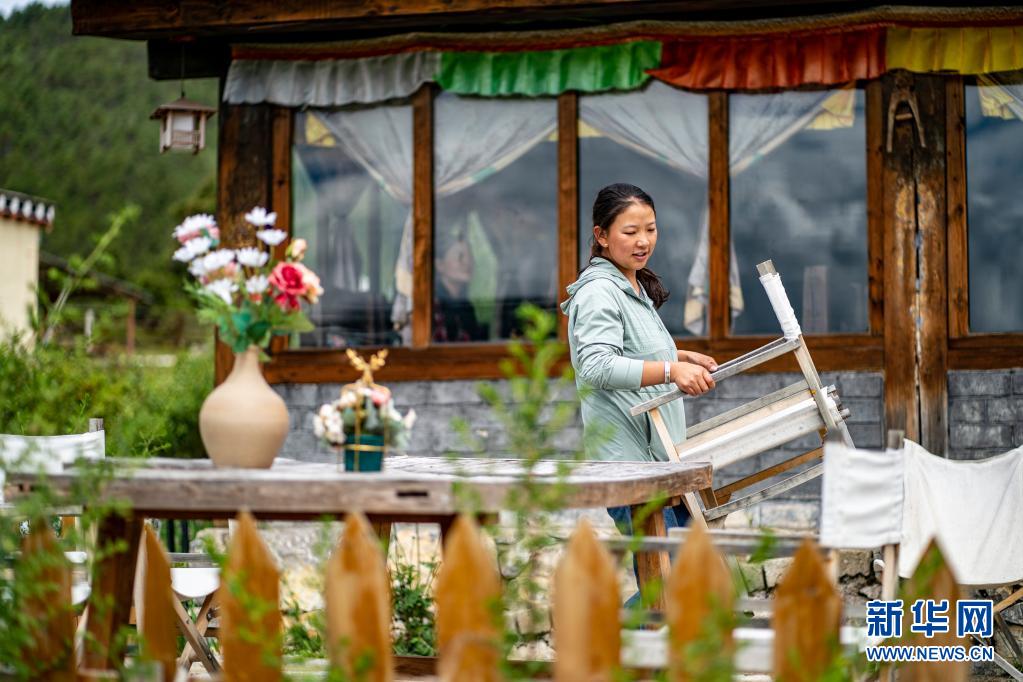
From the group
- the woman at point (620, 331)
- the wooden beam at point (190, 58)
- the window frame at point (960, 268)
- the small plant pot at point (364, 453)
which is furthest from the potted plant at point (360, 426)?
the wooden beam at point (190, 58)

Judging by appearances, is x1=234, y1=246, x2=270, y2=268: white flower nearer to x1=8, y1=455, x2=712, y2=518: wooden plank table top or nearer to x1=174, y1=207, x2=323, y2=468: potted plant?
x1=174, y1=207, x2=323, y2=468: potted plant

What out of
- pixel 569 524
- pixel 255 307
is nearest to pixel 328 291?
pixel 569 524

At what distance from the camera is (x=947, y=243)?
679 centimetres

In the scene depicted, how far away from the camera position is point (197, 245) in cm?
324

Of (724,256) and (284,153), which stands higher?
(284,153)

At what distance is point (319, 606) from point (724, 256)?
2.97m

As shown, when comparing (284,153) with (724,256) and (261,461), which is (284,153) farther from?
(261,461)

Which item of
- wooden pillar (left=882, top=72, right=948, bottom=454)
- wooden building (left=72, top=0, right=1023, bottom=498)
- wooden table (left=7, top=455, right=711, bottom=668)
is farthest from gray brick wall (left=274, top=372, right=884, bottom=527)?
wooden table (left=7, top=455, right=711, bottom=668)

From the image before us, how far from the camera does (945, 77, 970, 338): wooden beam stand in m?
6.76

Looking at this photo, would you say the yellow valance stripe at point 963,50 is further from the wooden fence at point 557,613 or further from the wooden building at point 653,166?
the wooden fence at point 557,613

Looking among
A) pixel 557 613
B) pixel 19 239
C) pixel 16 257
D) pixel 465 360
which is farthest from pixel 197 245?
pixel 19 239

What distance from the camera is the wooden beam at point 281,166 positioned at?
7.78 m

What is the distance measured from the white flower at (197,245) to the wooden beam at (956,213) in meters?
4.69

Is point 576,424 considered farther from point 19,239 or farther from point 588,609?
point 19,239
